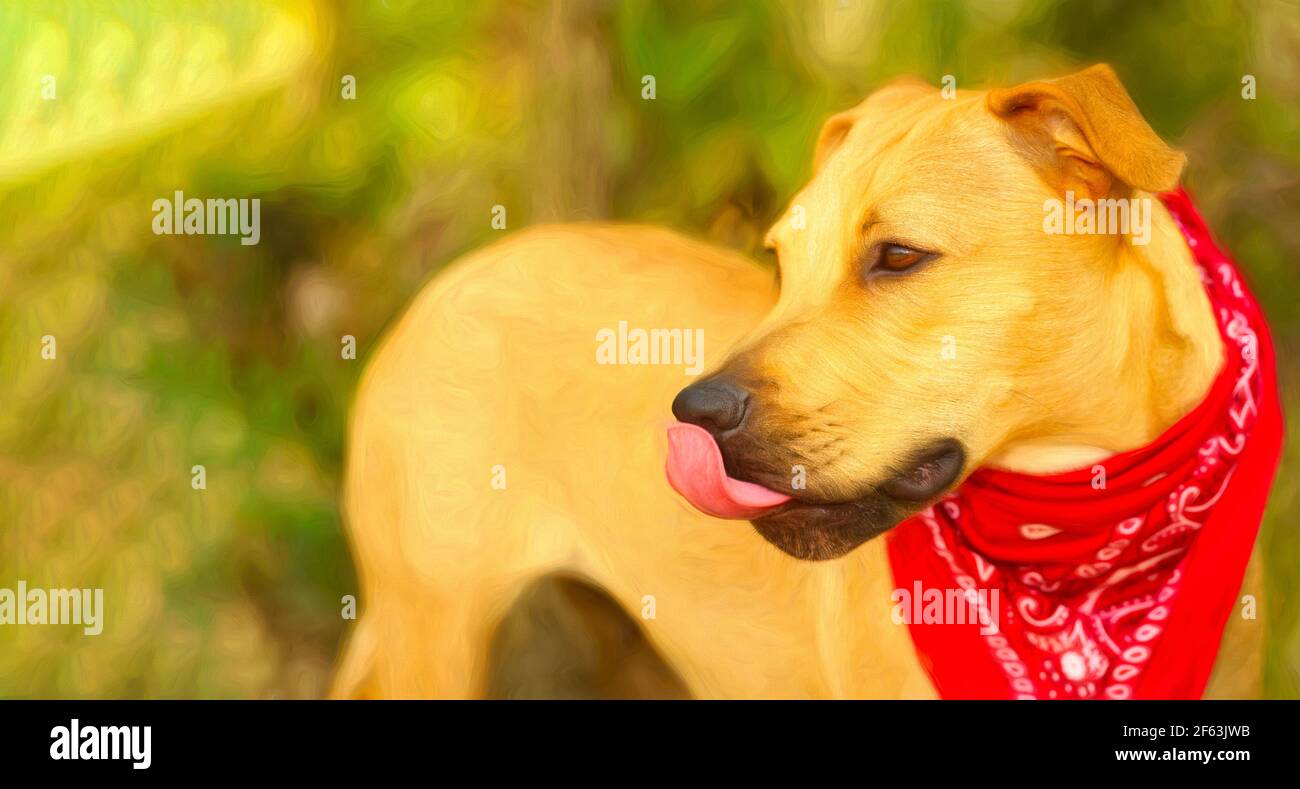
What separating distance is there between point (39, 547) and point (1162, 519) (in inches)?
98.1

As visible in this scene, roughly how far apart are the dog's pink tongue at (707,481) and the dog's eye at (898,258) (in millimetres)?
415

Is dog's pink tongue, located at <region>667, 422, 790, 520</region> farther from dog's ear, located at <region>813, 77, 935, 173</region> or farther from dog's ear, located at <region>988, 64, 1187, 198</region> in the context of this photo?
dog's ear, located at <region>988, 64, 1187, 198</region>

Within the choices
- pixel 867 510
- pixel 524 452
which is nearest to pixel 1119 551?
pixel 867 510

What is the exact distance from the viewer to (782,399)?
203cm

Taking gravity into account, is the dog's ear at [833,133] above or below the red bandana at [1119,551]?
above

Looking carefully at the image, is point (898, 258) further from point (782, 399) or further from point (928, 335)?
point (782, 399)

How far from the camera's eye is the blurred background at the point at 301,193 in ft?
9.48

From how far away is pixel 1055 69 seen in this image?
287 centimetres

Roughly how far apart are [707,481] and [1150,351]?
31.7 inches

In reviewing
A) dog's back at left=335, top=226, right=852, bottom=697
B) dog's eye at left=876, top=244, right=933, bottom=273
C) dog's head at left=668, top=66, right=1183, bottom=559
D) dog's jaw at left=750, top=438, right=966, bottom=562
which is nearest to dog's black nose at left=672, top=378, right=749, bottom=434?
dog's head at left=668, top=66, right=1183, bottom=559

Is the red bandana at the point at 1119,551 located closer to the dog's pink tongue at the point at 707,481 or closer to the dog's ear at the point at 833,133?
the dog's pink tongue at the point at 707,481

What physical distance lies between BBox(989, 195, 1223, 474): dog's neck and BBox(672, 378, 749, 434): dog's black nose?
1.78 feet

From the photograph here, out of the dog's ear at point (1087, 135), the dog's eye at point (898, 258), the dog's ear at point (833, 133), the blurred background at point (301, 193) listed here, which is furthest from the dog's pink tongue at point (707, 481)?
the blurred background at point (301, 193)

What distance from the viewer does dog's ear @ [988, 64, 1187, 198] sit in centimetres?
200
